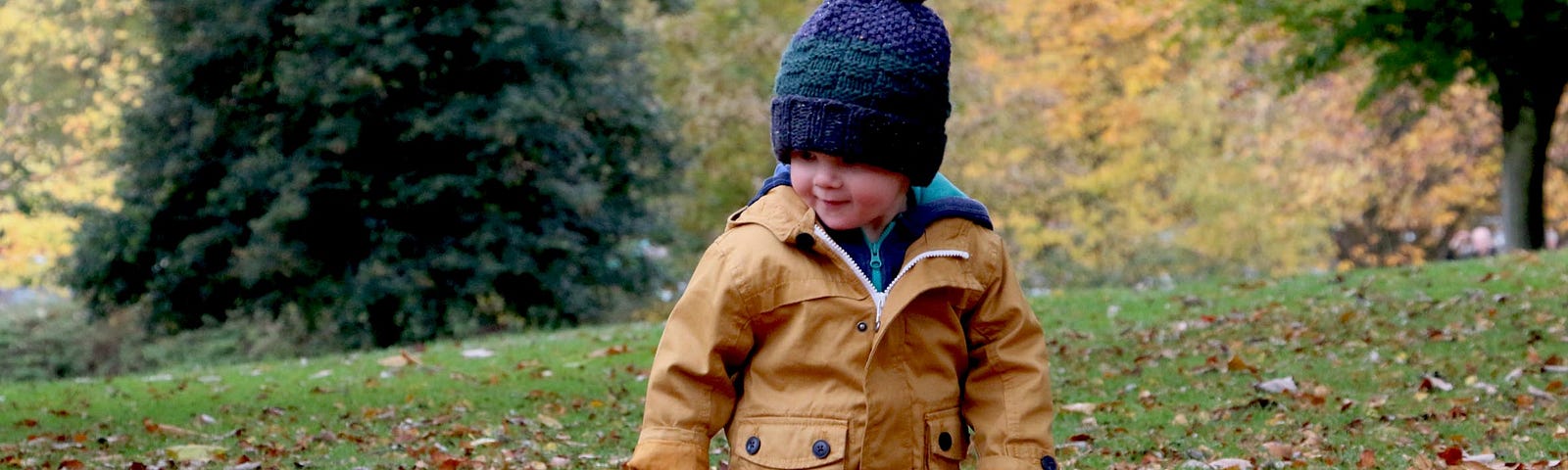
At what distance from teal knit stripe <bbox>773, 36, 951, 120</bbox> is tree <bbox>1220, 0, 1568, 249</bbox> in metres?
8.40

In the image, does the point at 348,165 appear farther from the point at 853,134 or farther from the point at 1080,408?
the point at 853,134

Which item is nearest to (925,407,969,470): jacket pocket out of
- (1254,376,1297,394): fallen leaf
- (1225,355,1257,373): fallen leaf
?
(1254,376,1297,394): fallen leaf

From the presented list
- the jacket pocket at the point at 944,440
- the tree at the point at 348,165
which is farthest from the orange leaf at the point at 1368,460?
the tree at the point at 348,165

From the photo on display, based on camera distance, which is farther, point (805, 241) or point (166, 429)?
point (166, 429)

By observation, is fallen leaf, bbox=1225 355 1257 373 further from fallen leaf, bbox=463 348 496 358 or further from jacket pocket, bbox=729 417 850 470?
jacket pocket, bbox=729 417 850 470

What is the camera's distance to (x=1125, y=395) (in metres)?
8.32

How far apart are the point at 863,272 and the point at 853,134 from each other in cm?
31

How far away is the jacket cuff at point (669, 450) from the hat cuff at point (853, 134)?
0.67 meters

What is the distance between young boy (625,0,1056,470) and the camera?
3244mm

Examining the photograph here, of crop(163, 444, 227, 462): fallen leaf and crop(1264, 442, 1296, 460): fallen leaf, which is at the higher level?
crop(163, 444, 227, 462): fallen leaf

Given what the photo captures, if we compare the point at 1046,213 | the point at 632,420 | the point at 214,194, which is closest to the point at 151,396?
the point at 632,420

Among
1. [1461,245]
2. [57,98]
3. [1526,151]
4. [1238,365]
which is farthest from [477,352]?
[1461,245]

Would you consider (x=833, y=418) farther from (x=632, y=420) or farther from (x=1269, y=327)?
(x=1269, y=327)

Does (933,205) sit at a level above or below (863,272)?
above
